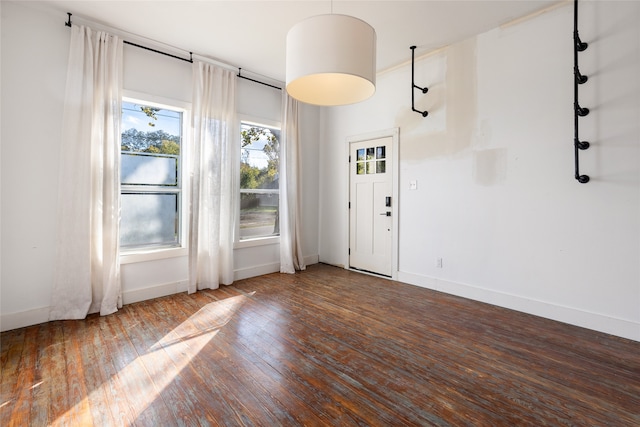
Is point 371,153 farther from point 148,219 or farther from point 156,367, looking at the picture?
point 156,367

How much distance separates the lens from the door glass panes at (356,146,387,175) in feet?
15.1

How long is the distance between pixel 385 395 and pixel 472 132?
10.1ft

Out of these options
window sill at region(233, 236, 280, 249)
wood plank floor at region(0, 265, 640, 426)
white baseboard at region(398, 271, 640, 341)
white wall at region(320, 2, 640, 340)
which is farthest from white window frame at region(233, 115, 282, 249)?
white baseboard at region(398, 271, 640, 341)

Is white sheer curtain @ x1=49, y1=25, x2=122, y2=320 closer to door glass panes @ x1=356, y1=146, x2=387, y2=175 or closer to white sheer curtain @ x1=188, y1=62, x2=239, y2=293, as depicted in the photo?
white sheer curtain @ x1=188, y1=62, x2=239, y2=293

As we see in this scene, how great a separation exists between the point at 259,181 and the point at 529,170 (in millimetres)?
3587

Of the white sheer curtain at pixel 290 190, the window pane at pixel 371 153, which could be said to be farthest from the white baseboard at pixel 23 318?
the window pane at pixel 371 153

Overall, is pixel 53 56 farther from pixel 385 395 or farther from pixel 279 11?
pixel 385 395

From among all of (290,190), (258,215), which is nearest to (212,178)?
(258,215)

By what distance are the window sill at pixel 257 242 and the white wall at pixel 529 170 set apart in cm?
202

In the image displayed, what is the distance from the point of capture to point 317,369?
2176 millimetres

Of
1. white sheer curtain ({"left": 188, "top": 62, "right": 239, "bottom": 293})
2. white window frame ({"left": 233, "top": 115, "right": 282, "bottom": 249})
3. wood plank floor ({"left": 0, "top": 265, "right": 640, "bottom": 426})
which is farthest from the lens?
white window frame ({"left": 233, "top": 115, "right": 282, "bottom": 249})

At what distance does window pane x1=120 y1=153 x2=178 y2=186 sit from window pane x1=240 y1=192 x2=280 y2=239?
1047mm

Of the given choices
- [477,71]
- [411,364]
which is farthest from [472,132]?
[411,364]

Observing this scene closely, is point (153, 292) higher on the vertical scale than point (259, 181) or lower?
lower
